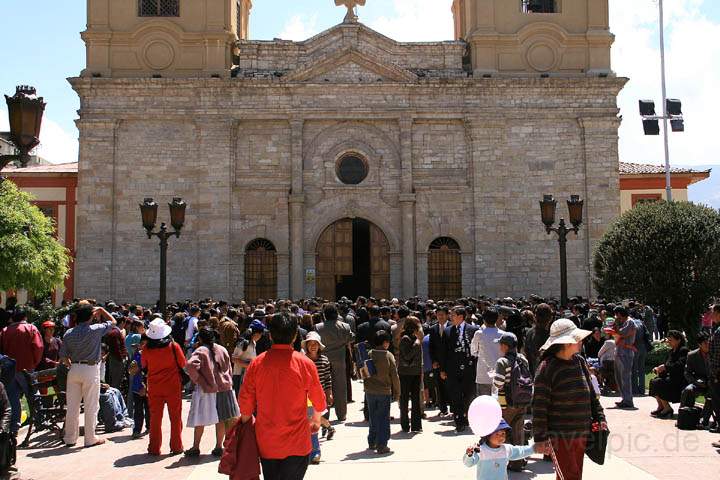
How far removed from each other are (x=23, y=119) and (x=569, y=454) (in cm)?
742

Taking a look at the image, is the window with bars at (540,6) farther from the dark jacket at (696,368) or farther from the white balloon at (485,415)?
the white balloon at (485,415)

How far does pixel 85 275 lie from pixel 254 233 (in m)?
6.19

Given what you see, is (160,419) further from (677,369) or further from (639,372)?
(639,372)

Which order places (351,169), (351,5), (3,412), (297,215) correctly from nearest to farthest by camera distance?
(3,412) < (297,215) < (351,169) < (351,5)

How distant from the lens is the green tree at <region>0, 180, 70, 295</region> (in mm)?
27031

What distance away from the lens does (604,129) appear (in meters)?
29.5

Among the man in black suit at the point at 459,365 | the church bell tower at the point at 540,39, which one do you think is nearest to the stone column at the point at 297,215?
the church bell tower at the point at 540,39

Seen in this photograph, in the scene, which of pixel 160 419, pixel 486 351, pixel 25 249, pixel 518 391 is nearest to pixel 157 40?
pixel 25 249

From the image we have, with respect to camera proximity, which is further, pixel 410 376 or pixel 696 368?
pixel 696 368

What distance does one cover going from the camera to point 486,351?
1116cm

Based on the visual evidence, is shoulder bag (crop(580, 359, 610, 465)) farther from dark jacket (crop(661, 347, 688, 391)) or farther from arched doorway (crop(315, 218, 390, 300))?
arched doorway (crop(315, 218, 390, 300))

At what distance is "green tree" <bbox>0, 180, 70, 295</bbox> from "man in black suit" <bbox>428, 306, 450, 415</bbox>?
723 inches

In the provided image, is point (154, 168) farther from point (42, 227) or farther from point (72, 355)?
point (72, 355)

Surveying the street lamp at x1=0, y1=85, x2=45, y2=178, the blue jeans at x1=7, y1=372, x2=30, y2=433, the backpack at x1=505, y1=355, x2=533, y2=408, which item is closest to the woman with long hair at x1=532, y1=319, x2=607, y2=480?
the backpack at x1=505, y1=355, x2=533, y2=408
